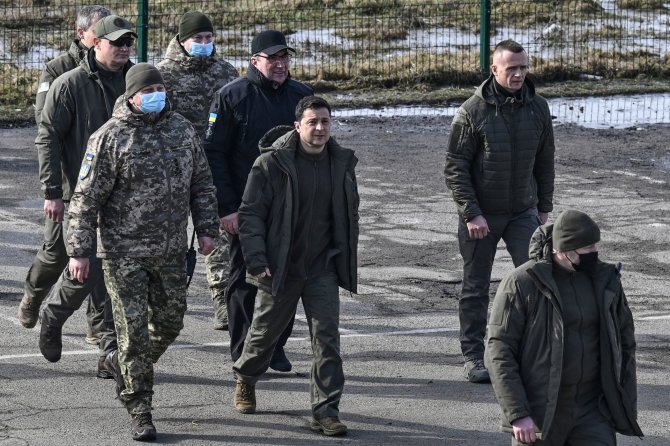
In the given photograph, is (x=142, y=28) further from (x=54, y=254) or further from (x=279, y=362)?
(x=279, y=362)

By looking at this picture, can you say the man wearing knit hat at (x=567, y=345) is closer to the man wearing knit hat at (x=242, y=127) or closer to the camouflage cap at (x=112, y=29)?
the man wearing knit hat at (x=242, y=127)

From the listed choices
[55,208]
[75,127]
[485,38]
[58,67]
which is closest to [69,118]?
Result: [75,127]

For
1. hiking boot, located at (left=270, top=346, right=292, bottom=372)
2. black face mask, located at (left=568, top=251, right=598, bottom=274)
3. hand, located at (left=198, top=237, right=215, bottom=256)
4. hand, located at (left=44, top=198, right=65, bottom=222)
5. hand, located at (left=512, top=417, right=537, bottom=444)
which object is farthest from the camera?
hiking boot, located at (left=270, top=346, right=292, bottom=372)

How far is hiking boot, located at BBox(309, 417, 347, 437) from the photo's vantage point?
7.77 meters

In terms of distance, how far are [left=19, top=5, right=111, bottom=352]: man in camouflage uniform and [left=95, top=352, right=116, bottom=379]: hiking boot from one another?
339mm

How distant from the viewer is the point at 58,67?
9.65 meters

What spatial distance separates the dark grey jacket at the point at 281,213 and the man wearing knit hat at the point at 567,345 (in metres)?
1.72

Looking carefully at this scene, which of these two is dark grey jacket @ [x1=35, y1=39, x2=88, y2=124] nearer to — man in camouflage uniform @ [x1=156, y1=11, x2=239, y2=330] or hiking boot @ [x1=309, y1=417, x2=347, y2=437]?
man in camouflage uniform @ [x1=156, y1=11, x2=239, y2=330]

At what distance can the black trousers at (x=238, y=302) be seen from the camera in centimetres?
880

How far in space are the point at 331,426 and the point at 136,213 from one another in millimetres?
1531

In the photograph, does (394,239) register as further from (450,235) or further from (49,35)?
(49,35)

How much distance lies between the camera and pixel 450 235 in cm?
1273

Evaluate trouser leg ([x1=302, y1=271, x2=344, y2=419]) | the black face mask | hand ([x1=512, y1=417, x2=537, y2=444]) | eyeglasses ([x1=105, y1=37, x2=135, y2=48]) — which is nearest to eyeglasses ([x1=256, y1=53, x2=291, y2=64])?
eyeglasses ([x1=105, y1=37, x2=135, y2=48])

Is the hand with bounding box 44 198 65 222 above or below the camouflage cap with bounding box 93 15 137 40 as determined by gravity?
below
